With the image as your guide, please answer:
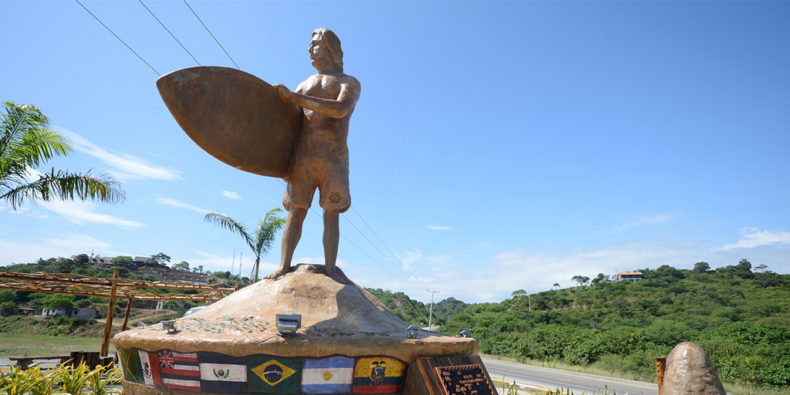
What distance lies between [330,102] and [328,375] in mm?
2201

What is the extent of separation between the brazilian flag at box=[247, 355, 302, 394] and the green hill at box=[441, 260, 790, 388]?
19490 mm

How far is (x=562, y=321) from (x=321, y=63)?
35809mm

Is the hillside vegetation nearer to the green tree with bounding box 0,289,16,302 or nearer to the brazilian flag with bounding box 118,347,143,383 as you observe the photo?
the green tree with bounding box 0,289,16,302

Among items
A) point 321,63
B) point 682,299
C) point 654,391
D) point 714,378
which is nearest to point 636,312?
point 682,299

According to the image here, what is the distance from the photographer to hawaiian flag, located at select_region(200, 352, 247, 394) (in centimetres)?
316

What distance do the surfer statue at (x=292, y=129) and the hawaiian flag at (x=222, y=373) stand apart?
113 cm

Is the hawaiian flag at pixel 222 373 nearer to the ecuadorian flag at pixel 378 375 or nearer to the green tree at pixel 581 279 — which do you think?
the ecuadorian flag at pixel 378 375

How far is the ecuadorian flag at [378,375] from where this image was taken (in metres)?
3.28

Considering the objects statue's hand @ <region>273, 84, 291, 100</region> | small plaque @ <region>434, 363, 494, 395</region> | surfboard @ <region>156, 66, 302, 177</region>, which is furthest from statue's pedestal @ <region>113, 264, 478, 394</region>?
statue's hand @ <region>273, 84, 291, 100</region>

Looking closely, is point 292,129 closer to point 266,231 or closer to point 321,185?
point 321,185

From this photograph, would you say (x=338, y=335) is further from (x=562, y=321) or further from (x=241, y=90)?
(x=562, y=321)

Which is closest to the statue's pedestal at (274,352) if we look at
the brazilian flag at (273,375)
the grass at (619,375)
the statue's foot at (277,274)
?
the brazilian flag at (273,375)

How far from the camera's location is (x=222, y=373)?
3174 mm

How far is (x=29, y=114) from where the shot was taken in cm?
844
